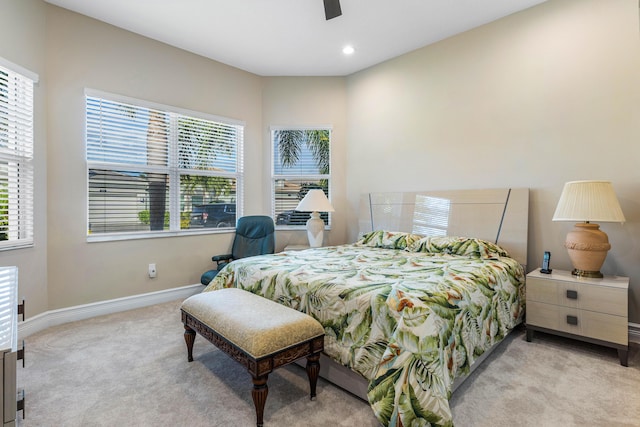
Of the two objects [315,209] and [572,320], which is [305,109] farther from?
[572,320]

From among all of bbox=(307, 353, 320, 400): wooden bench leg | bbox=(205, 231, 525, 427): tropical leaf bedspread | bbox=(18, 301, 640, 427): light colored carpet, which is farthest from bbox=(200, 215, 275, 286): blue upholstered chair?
bbox=(307, 353, 320, 400): wooden bench leg

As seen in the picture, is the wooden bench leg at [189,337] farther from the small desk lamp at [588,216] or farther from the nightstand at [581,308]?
the small desk lamp at [588,216]

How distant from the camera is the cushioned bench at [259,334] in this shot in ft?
4.98

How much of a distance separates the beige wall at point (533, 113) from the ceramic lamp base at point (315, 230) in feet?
3.17

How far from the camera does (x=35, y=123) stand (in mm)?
2742

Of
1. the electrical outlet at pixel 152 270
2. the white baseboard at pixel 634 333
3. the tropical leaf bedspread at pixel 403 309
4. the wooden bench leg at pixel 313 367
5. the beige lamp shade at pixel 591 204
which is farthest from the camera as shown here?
the electrical outlet at pixel 152 270

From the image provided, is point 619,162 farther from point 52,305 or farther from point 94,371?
point 52,305

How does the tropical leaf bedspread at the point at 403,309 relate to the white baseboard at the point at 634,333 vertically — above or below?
above

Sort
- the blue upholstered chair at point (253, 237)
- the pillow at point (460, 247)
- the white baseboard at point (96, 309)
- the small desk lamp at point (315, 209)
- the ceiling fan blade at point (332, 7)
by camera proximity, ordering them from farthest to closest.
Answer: the small desk lamp at point (315, 209) → the blue upholstered chair at point (253, 237) → the pillow at point (460, 247) → the white baseboard at point (96, 309) → the ceiling fan blade at point (332, 7)

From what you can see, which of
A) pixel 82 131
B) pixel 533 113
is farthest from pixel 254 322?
pixel 533 113

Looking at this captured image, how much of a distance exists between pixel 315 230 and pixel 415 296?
248 centimetres

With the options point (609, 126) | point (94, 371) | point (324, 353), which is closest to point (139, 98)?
point (94, 371)

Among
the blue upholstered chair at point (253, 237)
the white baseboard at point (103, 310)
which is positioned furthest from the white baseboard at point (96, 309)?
the blue upholstered chair at point (253, 237)

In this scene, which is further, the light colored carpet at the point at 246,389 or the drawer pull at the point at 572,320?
the drawer pull at the point at 572,320
